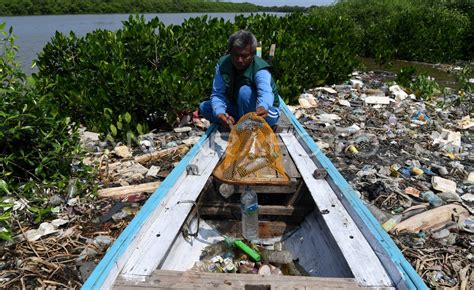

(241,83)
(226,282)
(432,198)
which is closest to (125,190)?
(241,83)

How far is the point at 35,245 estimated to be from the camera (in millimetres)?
3246

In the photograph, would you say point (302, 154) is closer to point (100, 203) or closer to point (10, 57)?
point (100, 203)

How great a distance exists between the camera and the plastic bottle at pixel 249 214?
8.95 feet

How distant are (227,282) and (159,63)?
561 cm

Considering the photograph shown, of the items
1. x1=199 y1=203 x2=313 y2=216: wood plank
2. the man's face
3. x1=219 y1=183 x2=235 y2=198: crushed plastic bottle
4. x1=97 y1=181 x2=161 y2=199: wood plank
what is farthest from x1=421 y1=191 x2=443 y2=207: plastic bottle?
x1=97 y1=181 x2=161 y2=199: wood plank

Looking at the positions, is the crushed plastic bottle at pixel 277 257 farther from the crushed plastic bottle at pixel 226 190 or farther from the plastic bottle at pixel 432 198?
the plastic bottle at pixel 432 198

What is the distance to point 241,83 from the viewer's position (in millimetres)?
3754

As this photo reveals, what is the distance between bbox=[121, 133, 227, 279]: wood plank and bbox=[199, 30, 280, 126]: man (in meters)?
0.64

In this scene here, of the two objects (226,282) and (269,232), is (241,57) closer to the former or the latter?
(269,232)

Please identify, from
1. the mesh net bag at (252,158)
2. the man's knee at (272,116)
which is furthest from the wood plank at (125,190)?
the man's knee at (272,116)

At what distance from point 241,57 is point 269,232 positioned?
4.92 ft

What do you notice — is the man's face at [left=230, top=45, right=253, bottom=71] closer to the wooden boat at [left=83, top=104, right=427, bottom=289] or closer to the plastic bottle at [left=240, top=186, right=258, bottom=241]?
the wooden boat at [left=83, top=104, right=427, bottom=289]

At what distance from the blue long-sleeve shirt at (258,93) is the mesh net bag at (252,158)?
0.36 meters

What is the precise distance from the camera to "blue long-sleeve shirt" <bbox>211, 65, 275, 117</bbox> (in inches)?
137
